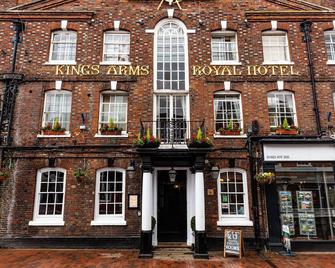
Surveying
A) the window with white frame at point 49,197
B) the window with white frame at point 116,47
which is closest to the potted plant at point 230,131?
the window with white frame at point 116,47

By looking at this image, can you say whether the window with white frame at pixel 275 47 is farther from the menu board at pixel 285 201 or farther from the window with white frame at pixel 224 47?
the menu board at pixel 285 201

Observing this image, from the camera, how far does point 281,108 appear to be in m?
11.5

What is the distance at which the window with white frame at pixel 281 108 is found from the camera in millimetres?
11406

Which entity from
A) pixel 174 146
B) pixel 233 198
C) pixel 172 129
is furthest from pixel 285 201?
pixel 172 129

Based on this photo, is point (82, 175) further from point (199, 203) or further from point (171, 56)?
point (171, 56)

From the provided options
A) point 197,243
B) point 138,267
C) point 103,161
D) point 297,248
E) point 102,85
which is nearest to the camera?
point 138,267

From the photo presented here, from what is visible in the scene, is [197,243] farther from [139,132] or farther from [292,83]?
[292,83]

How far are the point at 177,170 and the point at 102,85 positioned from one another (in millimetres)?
4705

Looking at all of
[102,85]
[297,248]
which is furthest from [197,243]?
[102,85]

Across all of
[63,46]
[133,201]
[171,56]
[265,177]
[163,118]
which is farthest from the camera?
[63,46]

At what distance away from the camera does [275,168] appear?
10648 mm

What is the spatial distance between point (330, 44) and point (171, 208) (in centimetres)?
993

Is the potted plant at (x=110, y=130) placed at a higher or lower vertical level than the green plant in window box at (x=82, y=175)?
higher

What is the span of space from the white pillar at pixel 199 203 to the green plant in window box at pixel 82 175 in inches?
163
